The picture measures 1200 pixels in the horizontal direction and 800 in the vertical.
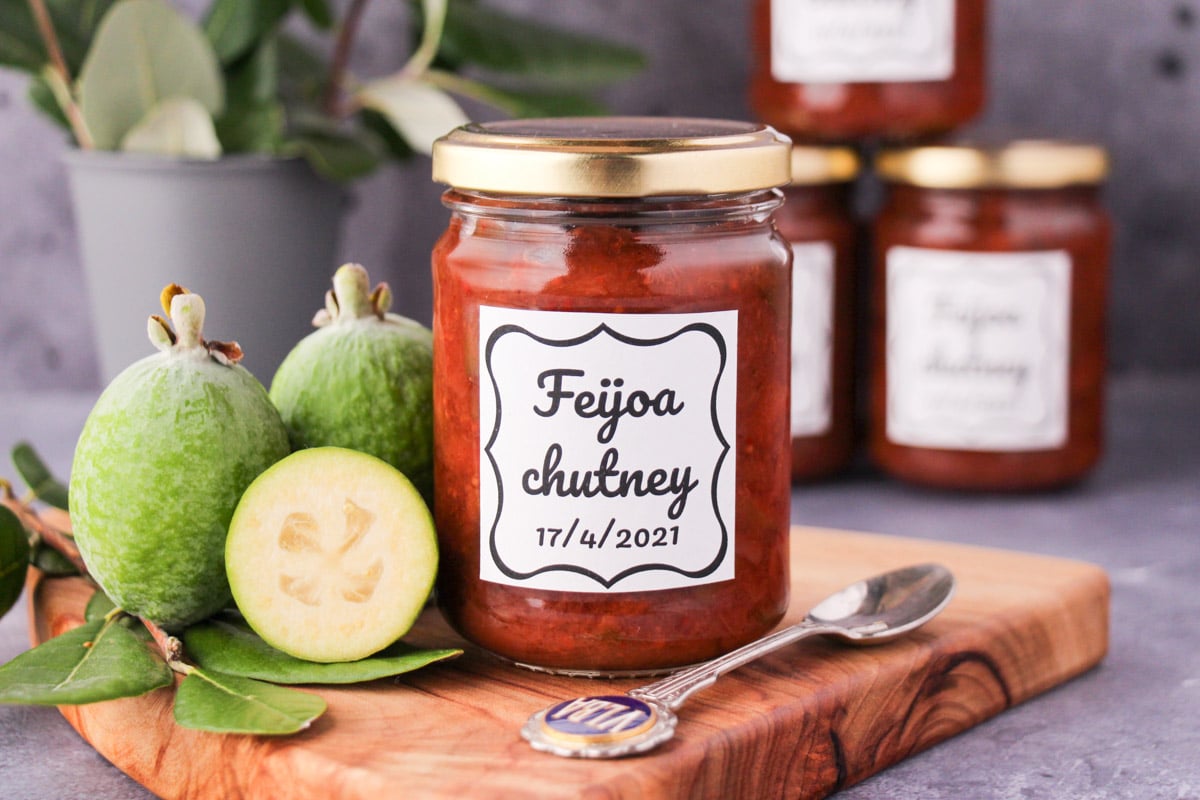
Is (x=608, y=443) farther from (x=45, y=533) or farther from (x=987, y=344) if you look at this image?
(x=987, y=344)

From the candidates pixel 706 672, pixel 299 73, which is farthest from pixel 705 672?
pixel 299 73

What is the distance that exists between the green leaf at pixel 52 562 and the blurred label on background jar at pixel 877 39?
2.72ft

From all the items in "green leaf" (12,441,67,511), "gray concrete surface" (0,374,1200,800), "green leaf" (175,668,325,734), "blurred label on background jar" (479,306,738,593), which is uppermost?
"blurred label on background jar" (479,306,738,593)

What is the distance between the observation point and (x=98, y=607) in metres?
0.83

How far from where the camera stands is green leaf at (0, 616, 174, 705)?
69cm

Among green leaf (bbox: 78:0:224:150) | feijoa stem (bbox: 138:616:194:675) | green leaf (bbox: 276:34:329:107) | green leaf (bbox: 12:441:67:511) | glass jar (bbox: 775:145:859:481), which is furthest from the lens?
green leaf (bbox: 276:34:329:107)

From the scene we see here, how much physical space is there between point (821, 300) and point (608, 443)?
732 mm

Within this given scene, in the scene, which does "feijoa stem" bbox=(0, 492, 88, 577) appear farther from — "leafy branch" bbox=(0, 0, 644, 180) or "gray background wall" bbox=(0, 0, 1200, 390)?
"gray background wall" bbox=(0, 0, 1200, 390)

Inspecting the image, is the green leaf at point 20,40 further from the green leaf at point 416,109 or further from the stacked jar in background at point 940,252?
the stacked jar in background at point 940,252

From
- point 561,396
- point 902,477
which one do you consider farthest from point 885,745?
point 902,477

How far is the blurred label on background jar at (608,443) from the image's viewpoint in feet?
2.33

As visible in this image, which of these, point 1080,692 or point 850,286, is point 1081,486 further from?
point 1080,692

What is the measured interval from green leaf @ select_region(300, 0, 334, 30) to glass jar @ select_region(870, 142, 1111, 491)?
1.95 ft

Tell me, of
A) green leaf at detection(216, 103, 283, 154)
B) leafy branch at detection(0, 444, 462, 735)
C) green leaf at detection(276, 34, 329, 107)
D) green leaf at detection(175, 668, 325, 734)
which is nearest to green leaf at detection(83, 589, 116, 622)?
leafy branch at detection(0, 444, 462, 735)
